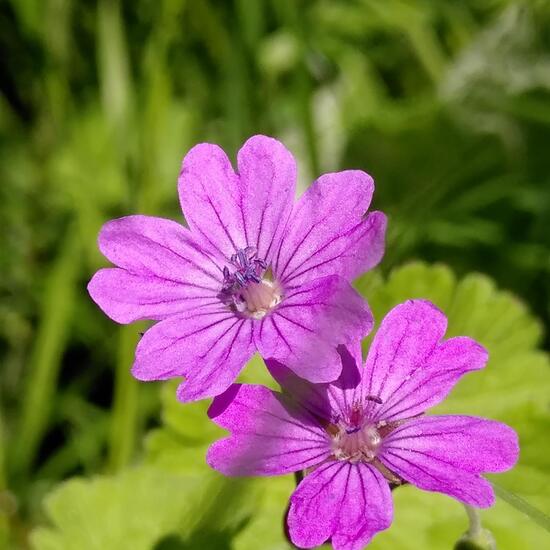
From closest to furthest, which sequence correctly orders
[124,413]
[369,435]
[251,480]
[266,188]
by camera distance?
[369,435], [266,188], [251,480], [124,413]

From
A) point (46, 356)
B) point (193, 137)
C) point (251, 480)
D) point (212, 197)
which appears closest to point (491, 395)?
point (251, 480)

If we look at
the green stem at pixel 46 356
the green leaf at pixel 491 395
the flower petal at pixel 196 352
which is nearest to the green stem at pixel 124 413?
the green stem at pixel 46 356

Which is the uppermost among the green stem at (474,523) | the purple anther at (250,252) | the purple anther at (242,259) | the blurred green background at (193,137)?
the blurred green background at (193,137)

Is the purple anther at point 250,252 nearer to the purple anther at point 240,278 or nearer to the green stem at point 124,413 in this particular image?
the purple anther at point 240,278

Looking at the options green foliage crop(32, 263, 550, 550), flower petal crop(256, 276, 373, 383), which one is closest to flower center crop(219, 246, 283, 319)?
flower petal crop(256, 276, 373, 383)

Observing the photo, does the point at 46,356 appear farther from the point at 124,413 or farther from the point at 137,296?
the point at 137,296

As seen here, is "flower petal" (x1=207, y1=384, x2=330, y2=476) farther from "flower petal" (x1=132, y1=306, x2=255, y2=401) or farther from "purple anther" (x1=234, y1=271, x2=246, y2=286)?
"purple anther" (x1=234, y1=271, x2=246, y2=286)

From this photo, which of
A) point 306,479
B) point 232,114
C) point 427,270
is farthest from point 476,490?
point 232,114
